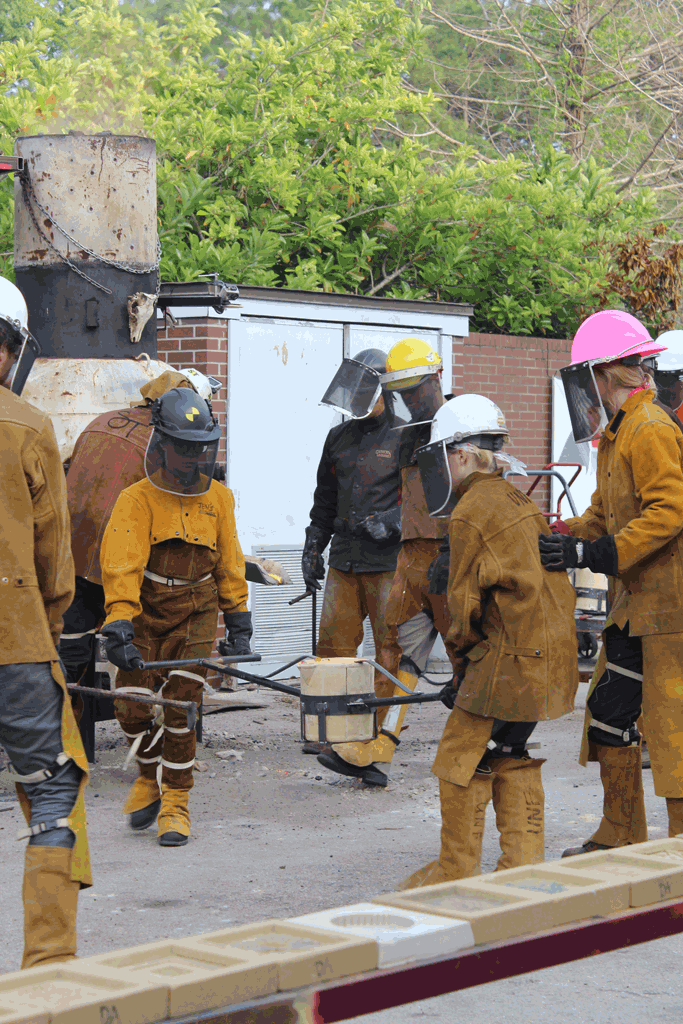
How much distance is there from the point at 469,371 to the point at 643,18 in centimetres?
1042

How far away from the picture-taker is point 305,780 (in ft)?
21.8

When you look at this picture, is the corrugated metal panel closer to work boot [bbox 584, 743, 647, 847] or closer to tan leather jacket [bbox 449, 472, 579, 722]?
work boot [bbox 584, 743, 647, 847]

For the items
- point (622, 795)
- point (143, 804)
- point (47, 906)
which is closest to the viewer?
point (47, 906)

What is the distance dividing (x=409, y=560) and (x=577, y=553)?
2.06 m

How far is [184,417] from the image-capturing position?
5.35m

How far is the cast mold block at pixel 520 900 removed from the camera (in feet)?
8.48

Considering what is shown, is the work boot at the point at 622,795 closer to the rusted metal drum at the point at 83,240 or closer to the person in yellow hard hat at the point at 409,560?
the person in yellow hard hat at the point at 409,560

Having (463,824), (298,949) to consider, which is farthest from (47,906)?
(463,824)

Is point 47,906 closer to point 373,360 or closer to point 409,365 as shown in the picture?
point 409,365

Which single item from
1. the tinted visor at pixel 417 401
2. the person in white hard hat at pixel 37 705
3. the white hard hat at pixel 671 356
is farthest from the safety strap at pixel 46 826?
the white hard hat at pixel 671 356

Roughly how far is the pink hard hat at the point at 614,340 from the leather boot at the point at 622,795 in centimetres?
140

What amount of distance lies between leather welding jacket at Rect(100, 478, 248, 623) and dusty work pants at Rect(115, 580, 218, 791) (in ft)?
0.23

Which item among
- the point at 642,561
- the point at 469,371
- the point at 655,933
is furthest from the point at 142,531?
the point at 469,371

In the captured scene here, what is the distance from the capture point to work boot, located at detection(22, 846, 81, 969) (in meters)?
3.30
